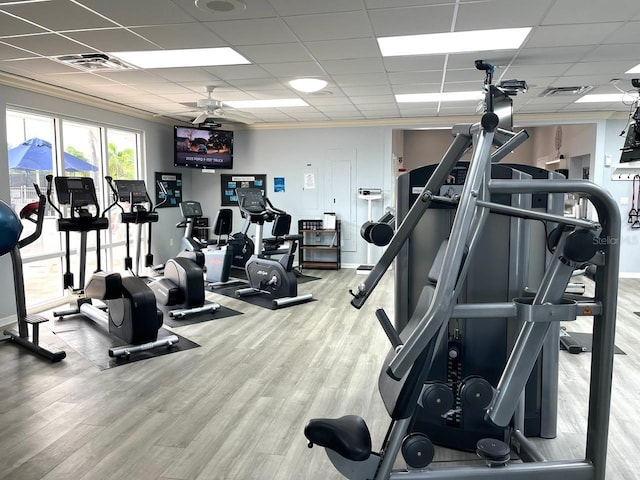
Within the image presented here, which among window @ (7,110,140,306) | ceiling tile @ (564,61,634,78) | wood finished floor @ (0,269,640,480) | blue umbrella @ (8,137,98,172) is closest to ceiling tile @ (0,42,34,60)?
window @ (7,110,140,306)

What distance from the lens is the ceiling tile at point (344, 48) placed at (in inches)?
161

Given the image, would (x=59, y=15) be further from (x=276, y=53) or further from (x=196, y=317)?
(x=196, y=317)

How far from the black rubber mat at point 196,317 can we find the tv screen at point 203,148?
344cm

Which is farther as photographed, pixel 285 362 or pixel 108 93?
pixel 108 93

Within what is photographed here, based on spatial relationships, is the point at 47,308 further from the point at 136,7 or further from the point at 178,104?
the point at 136,7

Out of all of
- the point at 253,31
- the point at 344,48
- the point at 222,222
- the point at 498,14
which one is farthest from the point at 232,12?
the point at 222,222

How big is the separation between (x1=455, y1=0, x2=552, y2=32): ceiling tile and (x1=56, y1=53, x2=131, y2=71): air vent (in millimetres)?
3227

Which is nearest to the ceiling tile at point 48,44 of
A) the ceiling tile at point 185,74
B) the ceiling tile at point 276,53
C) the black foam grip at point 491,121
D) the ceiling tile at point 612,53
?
the ceiling tile at point 185,74

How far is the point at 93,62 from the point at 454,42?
3418 mm

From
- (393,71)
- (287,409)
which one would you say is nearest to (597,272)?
(287,409)

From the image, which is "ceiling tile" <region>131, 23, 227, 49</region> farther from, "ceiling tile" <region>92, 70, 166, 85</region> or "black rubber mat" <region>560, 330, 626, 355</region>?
"black rubber mat" <region>560, 330, 626, 355</region>

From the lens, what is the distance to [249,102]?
6.87 metres

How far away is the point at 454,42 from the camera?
412cm

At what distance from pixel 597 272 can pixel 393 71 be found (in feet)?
12.2
